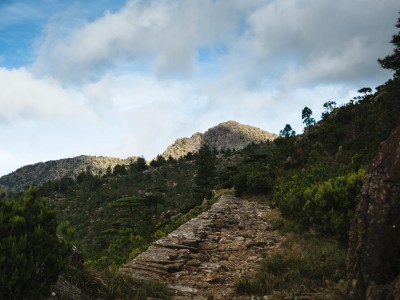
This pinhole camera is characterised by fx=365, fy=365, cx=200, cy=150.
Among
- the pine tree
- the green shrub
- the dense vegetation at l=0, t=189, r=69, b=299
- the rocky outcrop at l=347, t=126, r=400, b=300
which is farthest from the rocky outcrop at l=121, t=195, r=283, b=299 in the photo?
the pine tree

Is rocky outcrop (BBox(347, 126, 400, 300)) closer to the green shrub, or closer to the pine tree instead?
the green shrub

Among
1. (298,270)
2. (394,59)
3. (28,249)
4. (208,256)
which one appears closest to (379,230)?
(298,270)

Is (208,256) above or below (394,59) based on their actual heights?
below

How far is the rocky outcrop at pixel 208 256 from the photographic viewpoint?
756 centimetres

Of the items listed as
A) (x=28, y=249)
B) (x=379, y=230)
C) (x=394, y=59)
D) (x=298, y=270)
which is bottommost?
(x=298, y=270)

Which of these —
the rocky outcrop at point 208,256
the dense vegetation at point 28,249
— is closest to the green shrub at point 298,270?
the rocky outcrop at point 208,256

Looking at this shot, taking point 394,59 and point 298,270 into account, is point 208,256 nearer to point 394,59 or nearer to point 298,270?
point 298,270

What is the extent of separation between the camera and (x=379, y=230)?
4.89 meters

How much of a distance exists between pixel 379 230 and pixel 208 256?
5.54 meters

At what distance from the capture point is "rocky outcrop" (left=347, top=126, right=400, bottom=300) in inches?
188

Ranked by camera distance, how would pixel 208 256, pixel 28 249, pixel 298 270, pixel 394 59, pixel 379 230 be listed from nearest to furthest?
pixel 28 249 < pixel 379 230 < pixel 298 270 < pixel 208 256 < pixel 394 59

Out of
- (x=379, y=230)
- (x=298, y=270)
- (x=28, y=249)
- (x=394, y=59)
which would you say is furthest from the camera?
(x=394, y=59)

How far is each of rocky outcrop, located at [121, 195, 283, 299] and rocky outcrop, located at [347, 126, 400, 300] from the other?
253 cm

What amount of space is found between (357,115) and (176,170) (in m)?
61.5
